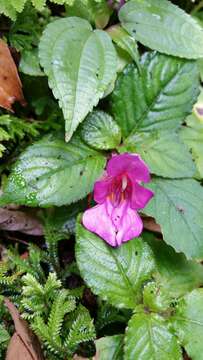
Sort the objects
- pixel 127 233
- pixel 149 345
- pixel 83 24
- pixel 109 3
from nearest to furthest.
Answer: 1. pixel 149 345
2. pixel 127 233
3. pixel 83 24
4. pixel 109 3

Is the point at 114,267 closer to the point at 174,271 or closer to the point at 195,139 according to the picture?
the point at 174,271

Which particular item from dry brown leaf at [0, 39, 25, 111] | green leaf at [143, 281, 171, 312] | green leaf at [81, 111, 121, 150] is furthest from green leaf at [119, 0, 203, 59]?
green leaf at [143, 281, 171, 312]

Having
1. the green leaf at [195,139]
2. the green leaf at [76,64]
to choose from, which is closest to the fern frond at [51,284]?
the green leaf at [76,64]

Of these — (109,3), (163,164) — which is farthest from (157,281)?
(109,3)

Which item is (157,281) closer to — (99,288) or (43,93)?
(99,288)

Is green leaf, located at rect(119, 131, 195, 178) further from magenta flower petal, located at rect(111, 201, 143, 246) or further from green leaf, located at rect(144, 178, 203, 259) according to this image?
magenta flower petal, located at rect(111, 201, 143, 246)

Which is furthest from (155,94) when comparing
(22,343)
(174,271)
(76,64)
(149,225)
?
(22,343)
